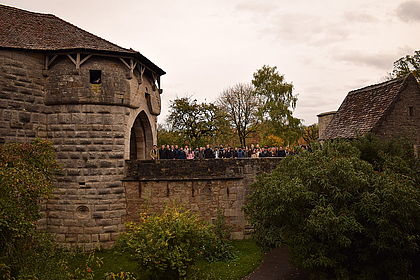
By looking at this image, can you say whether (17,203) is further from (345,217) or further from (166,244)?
(345,217)

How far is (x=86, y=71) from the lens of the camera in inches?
583

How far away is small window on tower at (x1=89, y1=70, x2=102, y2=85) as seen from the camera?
15.2 m

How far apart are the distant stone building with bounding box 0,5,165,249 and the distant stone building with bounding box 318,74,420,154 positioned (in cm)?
1055

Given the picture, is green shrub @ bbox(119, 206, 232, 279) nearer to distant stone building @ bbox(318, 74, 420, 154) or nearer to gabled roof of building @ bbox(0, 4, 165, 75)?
gabled roof of building @ bbox(0, 4, 165, 75)

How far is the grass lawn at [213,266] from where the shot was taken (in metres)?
12.3

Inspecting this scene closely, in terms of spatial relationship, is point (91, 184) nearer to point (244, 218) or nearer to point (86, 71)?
point (86, 71)

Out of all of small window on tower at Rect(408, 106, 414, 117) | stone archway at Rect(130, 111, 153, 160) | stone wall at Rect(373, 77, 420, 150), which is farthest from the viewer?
stone archway at Rect(130, 111, 153, 160)

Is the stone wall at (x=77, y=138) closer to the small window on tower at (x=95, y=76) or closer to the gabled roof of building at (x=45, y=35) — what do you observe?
the small window on tower at (x=95, y=76)

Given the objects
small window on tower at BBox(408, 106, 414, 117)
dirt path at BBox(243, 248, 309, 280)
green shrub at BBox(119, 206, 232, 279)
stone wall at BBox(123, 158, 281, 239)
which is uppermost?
small window on tower at BBox(408, 106, 414, 117)

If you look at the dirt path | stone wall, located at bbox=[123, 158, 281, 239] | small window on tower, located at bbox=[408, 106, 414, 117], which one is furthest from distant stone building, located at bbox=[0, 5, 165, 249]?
small window on tower, located at bbox=[408, 106, 414, 117]

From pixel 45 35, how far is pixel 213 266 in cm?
1141

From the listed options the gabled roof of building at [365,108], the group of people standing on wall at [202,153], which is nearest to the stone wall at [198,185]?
the group of people standing on wall at [202,153]

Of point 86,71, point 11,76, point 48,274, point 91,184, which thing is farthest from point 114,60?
point 48,274

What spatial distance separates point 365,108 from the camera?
18297mm
